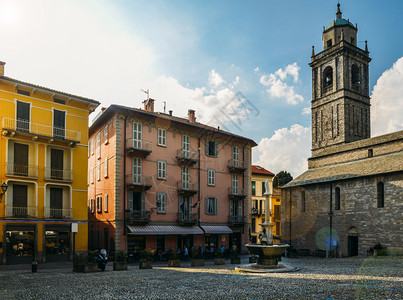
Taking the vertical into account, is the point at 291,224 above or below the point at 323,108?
below

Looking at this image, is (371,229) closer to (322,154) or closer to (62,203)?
(322,154)

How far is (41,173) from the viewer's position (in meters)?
26.3

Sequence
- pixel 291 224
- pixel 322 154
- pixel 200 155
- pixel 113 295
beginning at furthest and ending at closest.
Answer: pixel 322 154, pixel 291 224, pixel 200 155, pixel 113 295

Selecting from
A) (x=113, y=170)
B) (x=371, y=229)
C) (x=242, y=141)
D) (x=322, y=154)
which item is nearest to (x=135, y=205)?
(x=113, y=170)

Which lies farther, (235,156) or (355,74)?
(355,74)

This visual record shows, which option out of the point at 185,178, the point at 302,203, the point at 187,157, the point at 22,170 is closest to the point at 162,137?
the point at 187,157

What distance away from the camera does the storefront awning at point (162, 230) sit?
29884mm

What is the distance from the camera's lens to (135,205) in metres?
31.3

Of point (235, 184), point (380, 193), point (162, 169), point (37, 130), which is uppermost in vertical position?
point (37, 130)

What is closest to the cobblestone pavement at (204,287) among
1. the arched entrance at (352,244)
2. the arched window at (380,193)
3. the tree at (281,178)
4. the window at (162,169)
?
the window at (162,169)

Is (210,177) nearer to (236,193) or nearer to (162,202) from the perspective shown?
(236,193)

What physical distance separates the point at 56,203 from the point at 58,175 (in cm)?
201

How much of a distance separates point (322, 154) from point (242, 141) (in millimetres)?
13167

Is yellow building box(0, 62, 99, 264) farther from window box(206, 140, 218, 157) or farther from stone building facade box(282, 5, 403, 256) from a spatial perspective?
stone building facade box(282, 5, 403, 256)
